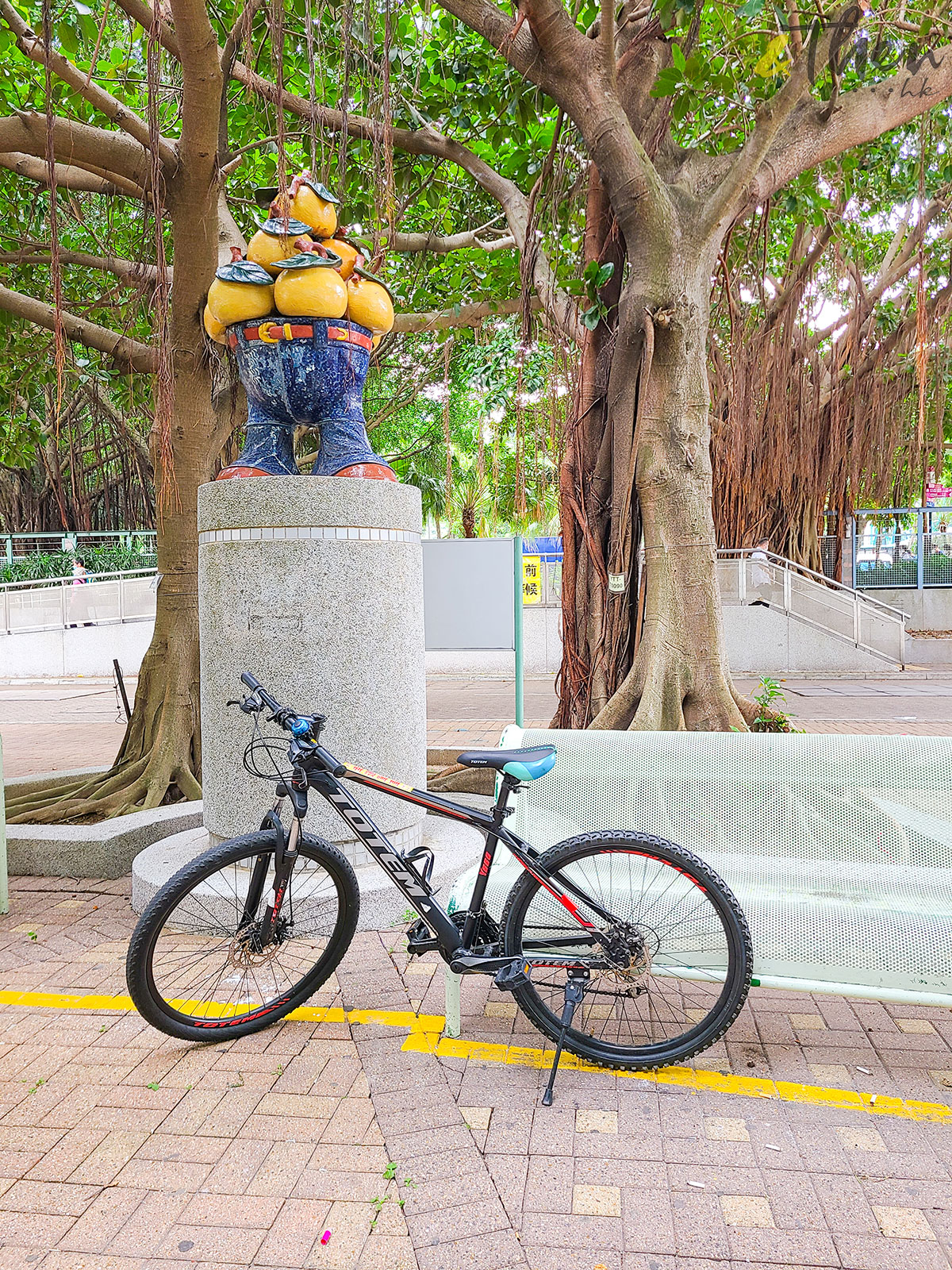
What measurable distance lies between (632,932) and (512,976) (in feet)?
1.23

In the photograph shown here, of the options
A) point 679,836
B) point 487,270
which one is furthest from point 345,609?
point 487,270

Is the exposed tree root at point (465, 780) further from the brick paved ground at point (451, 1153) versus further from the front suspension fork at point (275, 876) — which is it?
the front suspension fork at point (275, 876)

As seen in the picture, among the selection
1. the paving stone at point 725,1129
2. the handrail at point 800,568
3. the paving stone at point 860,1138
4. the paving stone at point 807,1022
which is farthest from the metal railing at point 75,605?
the paving stone at point 860,1138

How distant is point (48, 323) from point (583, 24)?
429 cm

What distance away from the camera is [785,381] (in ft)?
41.0

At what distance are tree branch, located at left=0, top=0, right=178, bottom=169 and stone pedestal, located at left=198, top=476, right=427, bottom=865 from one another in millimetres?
1886

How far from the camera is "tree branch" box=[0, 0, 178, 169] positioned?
4.11m

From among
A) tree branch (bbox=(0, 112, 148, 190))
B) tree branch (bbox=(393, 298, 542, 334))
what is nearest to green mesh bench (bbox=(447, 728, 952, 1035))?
tree branch (bbox=(0, 112, 148, 190))

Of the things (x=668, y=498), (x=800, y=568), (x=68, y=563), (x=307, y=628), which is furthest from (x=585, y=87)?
(x=68, y=563)

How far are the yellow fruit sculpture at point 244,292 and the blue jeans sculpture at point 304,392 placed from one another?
0.16 ft

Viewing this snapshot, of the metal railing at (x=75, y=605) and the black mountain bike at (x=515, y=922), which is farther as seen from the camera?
the metal railing at (x=75, y=605)

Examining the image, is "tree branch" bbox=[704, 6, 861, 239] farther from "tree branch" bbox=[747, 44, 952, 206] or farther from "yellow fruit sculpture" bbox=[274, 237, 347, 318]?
"yellow fruit sculpture" bbox=[274, 237, 347, 318]

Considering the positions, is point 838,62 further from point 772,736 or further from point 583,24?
point 772,736

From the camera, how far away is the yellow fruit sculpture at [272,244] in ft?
12.4
